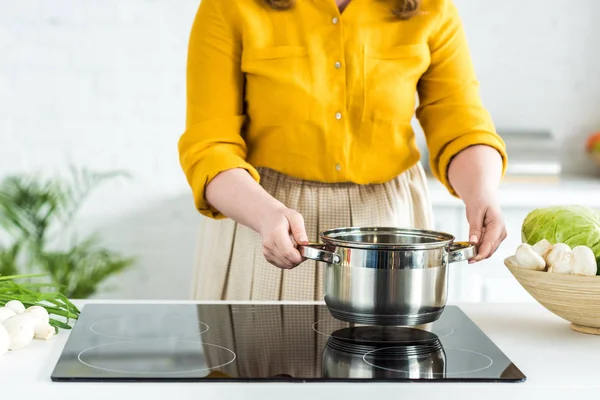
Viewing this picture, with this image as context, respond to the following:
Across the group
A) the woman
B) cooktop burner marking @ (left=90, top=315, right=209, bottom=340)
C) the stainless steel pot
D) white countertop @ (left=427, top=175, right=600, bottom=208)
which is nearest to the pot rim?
the stainless steel pot

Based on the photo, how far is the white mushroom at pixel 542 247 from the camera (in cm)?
110

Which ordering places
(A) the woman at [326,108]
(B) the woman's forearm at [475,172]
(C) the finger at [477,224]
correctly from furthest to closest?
1. (A) the woman at [326,108]
2. (B) the woman's forearm at [475,172]
3. (C) the finger at [477,224]

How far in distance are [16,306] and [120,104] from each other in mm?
2017

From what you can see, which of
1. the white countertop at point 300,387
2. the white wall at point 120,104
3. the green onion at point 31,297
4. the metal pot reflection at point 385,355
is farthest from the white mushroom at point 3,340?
the white wall at point 120,104

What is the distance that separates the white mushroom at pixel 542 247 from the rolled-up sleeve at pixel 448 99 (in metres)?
0.43

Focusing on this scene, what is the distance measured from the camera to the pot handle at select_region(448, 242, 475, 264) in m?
1.03

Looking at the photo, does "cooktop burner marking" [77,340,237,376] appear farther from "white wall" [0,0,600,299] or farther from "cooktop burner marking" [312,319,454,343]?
"white wall" [0,0,600,299]

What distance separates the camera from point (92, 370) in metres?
0.88

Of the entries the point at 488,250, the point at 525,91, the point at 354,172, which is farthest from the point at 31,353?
the point at 525,91

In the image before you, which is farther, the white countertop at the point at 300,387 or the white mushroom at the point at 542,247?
the white mushroom at the point at 542,247

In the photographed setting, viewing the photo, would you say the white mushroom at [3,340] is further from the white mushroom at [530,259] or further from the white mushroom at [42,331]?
the white mushroom at [530,259]

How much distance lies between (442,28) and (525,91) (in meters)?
1.68

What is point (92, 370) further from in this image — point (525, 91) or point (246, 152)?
point (525, 91)

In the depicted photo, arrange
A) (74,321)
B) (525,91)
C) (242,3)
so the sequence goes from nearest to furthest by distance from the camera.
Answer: (74,321)
(242,3)
(525,91)
